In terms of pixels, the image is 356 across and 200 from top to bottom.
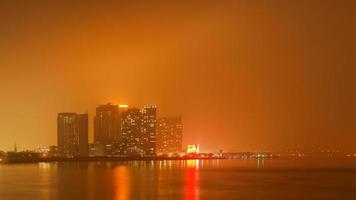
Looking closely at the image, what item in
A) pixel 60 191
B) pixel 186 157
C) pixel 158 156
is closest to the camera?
pixel 60 191

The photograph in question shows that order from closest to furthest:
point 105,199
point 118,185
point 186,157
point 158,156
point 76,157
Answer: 1. point 105,199
2. point 118,185
3. point 76,157
4. point 158,156
5. point 186,157

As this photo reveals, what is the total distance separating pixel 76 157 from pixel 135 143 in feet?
57.5

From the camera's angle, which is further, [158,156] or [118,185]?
[158,156]

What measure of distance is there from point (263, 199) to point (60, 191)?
55.3 ft

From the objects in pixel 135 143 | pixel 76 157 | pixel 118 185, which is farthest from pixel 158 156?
pixel 118 185

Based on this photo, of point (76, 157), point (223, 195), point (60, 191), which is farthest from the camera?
point (76, 157)

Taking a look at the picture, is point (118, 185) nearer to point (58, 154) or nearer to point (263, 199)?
point (263, 199)

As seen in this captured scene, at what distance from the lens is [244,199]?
40531 mm

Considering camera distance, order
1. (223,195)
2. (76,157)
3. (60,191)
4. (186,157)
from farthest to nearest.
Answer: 1. (186,157)
2. (76,157)
3. (60,191)
4. (223,195)

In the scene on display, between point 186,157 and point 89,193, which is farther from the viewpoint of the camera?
point 186,157

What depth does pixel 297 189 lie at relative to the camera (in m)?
48.4

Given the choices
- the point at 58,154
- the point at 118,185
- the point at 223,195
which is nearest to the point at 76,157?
the point at 58,154

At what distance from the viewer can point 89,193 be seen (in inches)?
1743

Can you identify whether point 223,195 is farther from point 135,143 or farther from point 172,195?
point 135,143
